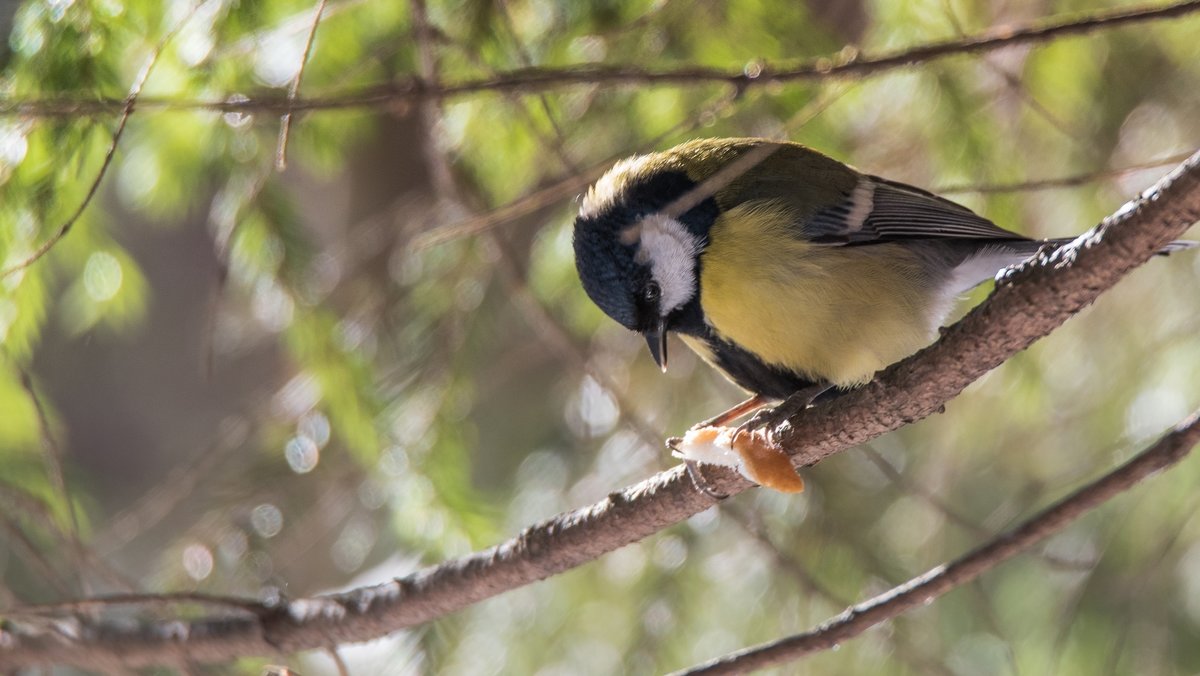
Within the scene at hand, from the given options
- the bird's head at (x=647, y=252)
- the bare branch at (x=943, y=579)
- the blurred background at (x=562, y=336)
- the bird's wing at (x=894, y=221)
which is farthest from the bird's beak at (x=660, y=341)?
the bare branch at (x=943, y=579)

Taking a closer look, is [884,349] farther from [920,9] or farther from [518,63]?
[518,63]

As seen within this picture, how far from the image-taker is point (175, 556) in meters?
2.37

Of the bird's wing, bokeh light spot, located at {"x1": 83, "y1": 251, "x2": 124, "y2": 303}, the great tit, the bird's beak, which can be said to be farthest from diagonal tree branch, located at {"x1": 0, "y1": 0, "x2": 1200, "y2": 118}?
bokeh light spot, located at {"x1": 83, "y1": 251, "x2": 124, "y2": 303}

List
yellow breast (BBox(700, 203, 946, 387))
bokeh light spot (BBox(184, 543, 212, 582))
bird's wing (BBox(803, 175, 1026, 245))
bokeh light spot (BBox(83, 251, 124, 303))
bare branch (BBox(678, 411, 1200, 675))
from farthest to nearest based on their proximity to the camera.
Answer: bokeh light spot (BBox(184, 543, 212, 582)), bokeh light spot (BBox(83, 251, 124, 303)), bird's wing (BBox(803, 175, 1026, 245)), yellow breast (BBox(700, 203, 946, 387)), bare branch (BBox(678, 411, 1200, 675))

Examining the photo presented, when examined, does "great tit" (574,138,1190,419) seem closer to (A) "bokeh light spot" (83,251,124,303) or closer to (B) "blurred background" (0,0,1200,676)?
(B) "blurred background" (0,0,1200,676)

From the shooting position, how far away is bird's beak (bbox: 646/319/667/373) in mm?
1834

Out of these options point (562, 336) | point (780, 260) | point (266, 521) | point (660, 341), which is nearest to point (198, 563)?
point (266, 521)

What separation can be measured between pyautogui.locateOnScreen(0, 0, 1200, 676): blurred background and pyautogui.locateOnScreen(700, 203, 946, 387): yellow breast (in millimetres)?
161

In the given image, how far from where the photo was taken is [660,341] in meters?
1.85

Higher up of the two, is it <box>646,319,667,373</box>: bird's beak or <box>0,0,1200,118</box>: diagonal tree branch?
<box>646,319,667,373</box>: bird's beak

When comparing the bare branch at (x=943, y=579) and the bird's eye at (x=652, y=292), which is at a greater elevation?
the bird's eye at (x=652, y=292)

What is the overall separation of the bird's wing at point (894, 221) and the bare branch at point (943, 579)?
63cm

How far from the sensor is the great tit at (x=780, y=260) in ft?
5.61

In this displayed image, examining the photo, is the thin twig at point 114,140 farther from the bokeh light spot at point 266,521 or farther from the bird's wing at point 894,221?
the bokeh light spot at point 266,521
